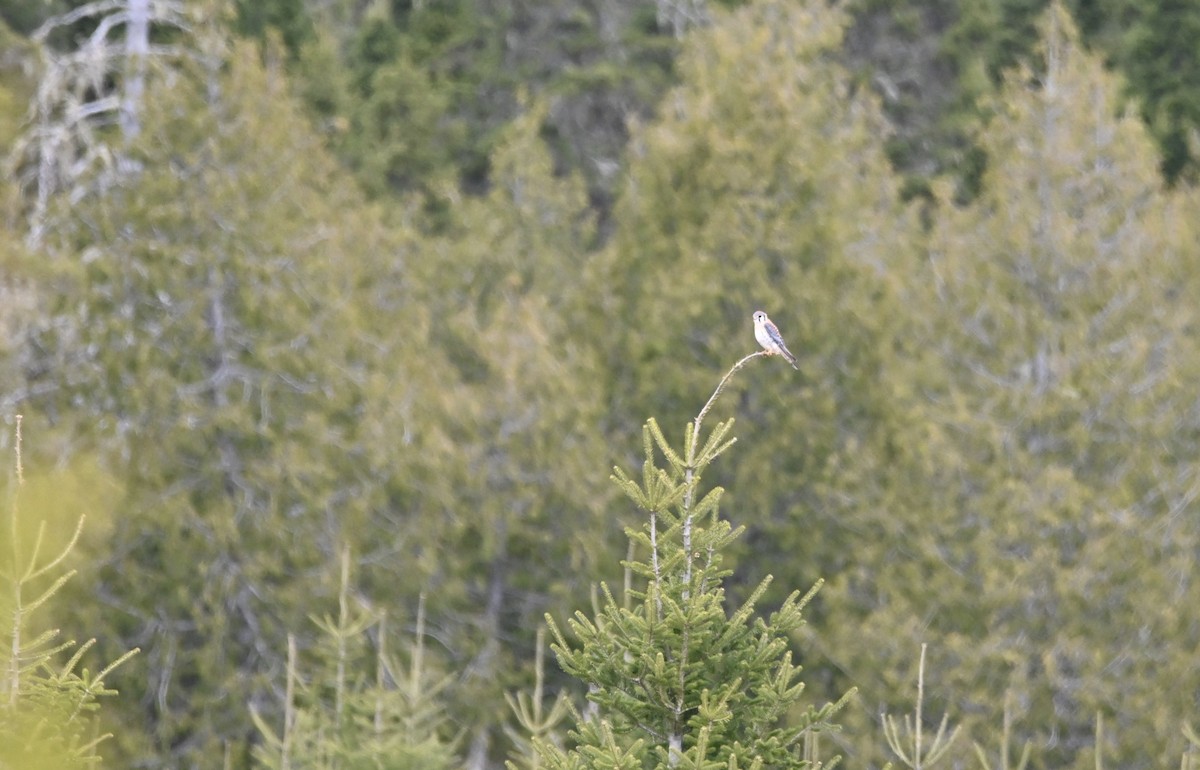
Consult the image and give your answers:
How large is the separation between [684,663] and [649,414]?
14835 mm

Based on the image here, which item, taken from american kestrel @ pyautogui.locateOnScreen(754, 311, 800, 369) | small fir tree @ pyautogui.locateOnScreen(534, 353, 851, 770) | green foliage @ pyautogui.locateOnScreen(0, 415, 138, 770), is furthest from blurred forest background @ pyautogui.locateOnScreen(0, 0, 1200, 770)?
small fir tree @ pyautogui.locateOnScreen(534, 353, 851, 770)

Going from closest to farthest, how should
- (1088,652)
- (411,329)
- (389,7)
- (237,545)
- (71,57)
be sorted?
(1088,652) < (237,545) < (71,57) < (411,329) < (389,7)

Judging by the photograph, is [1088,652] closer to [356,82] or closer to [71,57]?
[71,57]

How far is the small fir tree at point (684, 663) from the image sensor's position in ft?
22.1

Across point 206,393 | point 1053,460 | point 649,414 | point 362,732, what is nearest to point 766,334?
point 362,732

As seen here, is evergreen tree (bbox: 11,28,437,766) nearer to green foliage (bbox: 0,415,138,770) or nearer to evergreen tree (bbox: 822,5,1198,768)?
evergreen tree (bbox: 822,5,1198,768)

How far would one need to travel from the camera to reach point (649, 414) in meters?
21.7

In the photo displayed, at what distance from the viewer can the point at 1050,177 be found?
74.1 feet

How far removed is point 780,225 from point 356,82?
2302 centimetres

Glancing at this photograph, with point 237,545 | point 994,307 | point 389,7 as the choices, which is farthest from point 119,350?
point 389,7

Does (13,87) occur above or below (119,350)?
above

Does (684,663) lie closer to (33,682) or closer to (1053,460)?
(33,682)

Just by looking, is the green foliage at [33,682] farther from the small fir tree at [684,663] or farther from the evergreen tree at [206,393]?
the evergreen tree at [206,393]

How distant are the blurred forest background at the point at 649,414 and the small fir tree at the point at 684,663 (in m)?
12.9
